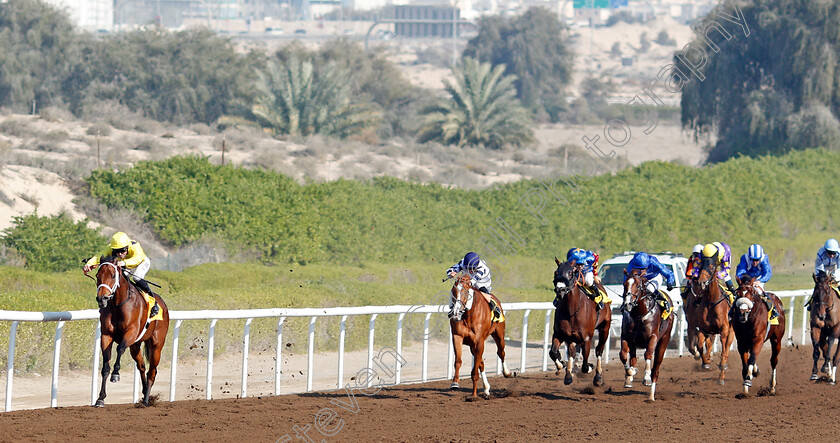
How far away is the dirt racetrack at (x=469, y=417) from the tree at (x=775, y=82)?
33.0 m

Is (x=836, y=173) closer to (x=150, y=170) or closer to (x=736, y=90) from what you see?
(x=736, y=90)

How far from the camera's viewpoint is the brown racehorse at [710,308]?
43.0 feet

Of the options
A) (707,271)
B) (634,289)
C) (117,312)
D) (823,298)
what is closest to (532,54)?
(707,271)

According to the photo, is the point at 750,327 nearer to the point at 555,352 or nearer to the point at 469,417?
the point at 555,352

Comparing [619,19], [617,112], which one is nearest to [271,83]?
[617,112]

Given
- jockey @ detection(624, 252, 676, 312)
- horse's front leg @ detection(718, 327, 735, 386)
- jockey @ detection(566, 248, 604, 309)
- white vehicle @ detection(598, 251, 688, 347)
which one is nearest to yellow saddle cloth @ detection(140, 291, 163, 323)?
jockey @ detection(566, 248, 604, 309)

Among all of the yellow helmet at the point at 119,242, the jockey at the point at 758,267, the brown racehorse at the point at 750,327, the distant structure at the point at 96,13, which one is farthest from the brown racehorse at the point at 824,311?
the distant structure at the point at 96,13

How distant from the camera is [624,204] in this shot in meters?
27.4

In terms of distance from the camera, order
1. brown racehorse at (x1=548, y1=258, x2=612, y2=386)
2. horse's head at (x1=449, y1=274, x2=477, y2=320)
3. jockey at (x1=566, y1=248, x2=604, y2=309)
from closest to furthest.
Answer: horse's head at (x1=449, y1=274, x2=477, y2=320), brown racehorse at (x1=548, y1=258, x2=612, y2=386), jockey at (x1=566, y1=248, x2=604, y2=309)

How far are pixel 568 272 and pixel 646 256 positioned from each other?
1.03 meters

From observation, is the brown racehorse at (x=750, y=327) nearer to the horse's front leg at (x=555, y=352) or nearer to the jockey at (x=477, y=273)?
the horse's front leg at (x=555, y=352)

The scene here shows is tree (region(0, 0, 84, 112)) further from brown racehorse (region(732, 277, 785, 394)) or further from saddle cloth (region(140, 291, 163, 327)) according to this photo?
brown racehorse (region(732, 277, 785, 394))

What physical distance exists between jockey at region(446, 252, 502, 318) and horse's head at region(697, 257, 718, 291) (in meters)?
3.14

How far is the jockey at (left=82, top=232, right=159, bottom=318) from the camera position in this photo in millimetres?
9336
